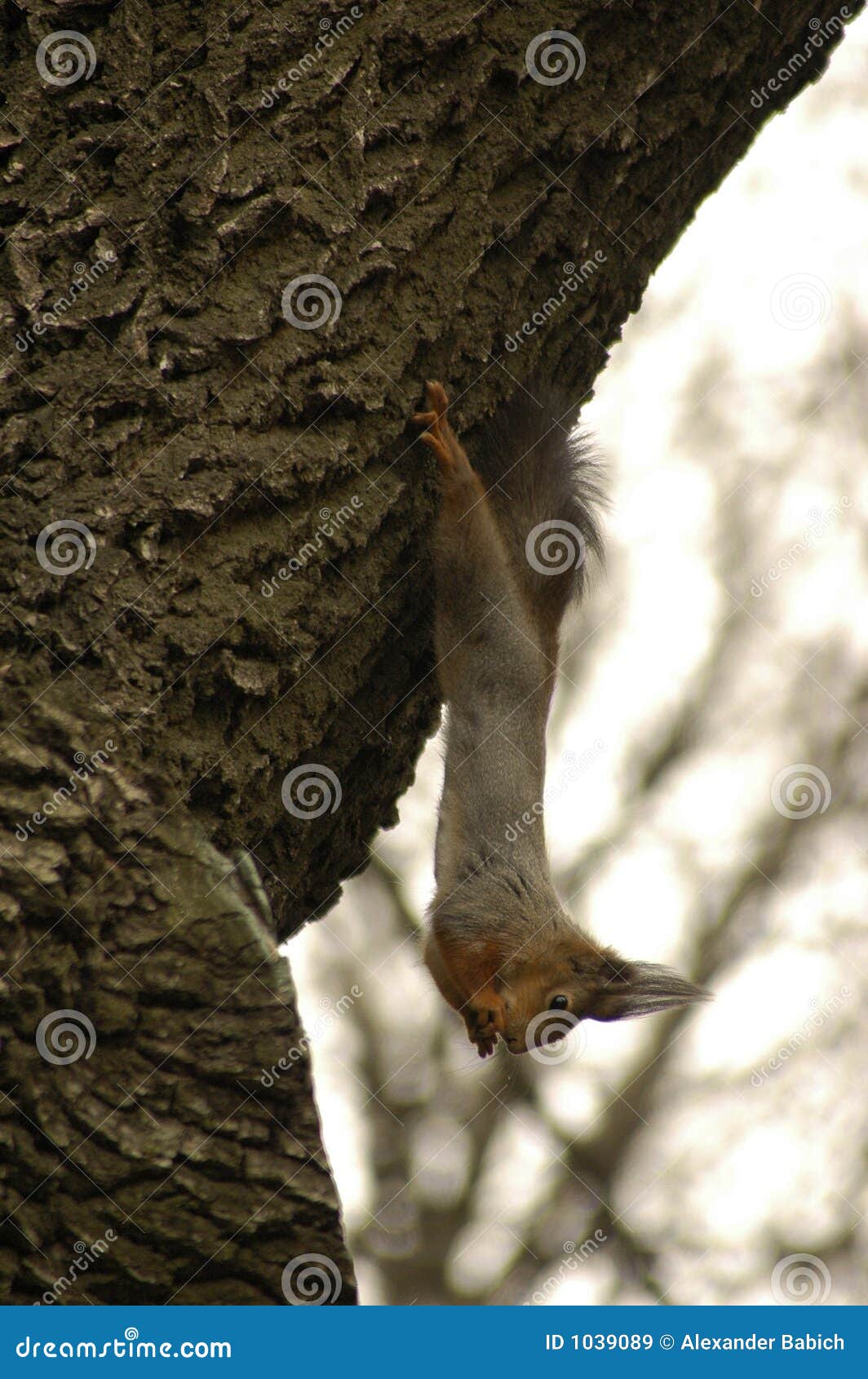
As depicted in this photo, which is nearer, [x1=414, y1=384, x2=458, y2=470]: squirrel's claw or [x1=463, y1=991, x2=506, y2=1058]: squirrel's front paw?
[x1=414, y1=384, x2=458, y2=470]: squirrel's claw

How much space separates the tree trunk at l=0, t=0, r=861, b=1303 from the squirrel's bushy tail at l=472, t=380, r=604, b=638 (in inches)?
6.7

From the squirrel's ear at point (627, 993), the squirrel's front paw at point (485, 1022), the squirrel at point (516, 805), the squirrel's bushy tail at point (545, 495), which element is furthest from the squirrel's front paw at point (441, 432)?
the squirrel's ear at point (627, 993)

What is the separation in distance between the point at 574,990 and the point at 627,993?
0.17 meters

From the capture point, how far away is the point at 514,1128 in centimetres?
927

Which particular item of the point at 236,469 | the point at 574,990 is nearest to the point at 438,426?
the point at 236,469

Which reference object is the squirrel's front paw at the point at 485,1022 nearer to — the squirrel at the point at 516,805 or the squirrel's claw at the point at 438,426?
the squirrel at the point at 516,805

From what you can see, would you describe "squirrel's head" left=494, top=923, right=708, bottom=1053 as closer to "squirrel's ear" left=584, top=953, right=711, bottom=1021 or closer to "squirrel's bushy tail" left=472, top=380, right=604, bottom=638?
"squirrel's ear" left=584, top=953, right=711, bottom=1021

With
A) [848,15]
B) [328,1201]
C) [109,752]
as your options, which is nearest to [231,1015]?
[328,1201]

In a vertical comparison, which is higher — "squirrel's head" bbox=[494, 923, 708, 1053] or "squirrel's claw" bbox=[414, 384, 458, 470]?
"squirrel's claw" bbox=[414, 384, 458, 470]

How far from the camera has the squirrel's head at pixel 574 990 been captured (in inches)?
146

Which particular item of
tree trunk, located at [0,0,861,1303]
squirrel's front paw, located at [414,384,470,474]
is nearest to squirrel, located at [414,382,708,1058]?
squirrel's front paw, located at [414,384,470,474]

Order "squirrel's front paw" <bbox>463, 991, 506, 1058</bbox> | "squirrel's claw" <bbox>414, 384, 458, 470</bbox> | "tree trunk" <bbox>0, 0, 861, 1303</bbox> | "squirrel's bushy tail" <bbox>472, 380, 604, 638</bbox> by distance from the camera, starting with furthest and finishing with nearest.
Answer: "squirrel's front paw" <bbox>463, 991, 506, 1058</bbox> < "squirrel's bushy tail" <bbox>472, 380, 604, 638</bbox> < "squirrel's claw" <bbox>414, 384, 458, 470</bbox> < "tree trunk" <bbox>0, 0, 861, 1303</bbox>

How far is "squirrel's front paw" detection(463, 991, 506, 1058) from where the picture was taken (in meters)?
3.57

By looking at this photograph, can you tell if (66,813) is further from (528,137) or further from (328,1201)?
(528,137)
